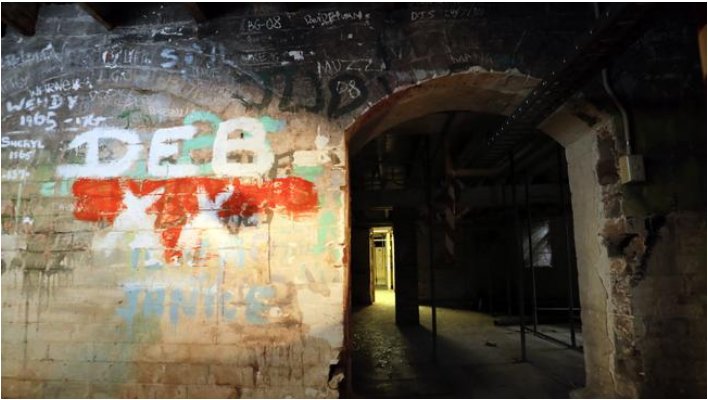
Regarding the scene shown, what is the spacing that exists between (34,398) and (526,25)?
14.9 ft

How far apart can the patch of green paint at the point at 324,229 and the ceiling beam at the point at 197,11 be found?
182 cm

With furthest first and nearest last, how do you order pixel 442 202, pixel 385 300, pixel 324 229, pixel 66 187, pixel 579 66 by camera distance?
pixel 385 300 < pixel 442 202 < pixel 66 187 < pixel 324 229 < pixel 579 66

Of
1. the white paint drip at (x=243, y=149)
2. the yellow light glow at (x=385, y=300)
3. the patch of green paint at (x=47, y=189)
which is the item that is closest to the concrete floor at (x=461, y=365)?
the white paint drip at (x=243, y=149)

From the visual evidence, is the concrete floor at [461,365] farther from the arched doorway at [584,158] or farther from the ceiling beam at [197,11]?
the ceiling beam at [197,11]

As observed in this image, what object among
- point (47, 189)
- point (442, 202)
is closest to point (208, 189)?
point (47, 189)

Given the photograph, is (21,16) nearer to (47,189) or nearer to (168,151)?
(47,189)

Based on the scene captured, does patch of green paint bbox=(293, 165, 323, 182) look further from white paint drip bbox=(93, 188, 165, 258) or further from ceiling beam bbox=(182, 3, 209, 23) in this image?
ceiling beam bbox=(182, 3, 209, 23)

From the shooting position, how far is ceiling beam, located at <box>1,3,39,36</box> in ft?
10.6

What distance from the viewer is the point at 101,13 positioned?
3.18m

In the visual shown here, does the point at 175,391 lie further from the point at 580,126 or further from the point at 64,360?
the point at 580,126

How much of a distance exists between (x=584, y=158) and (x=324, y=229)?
2.06m

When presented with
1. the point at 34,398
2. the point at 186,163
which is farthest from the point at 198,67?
the point at 34,398

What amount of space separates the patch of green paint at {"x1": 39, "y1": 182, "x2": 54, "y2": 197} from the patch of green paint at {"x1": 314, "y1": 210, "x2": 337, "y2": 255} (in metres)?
2.12

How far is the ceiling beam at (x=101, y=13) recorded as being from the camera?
306 centimetres
